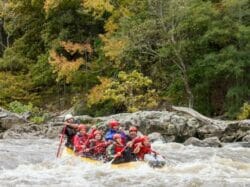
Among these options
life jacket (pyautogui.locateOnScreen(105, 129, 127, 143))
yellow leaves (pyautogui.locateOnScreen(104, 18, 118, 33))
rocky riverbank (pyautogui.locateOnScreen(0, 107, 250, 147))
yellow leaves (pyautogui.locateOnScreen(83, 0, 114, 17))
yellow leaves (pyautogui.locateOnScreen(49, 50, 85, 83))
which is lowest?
rocky riverbank (pyautogui.locateOnScreen(0, 107, 250, 147))

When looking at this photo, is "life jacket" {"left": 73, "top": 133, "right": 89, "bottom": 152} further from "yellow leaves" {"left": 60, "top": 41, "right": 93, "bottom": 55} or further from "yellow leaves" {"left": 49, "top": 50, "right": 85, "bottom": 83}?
"yellow leaves" {"left": 60, "top": 41, "right": 93, "bottom": 55}

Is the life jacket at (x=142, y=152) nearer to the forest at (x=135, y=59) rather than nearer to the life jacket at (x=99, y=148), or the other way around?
the life jacket at (x=99, y=148)

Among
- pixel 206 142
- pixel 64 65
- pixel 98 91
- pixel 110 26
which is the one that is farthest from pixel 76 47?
pixel 206 142

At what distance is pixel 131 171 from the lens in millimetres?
16047

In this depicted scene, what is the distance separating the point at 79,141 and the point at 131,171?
Result: 10.6 ft

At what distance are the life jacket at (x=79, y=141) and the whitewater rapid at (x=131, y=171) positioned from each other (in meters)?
0.45

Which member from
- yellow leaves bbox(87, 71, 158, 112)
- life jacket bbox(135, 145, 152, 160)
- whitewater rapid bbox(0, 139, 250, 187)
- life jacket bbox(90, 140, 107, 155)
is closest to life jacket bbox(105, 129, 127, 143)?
life jacket bbox(90, 140, 107, 155)

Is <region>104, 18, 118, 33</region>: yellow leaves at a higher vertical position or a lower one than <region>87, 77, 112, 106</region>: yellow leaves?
higher

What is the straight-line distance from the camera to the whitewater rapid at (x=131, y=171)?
14.7m

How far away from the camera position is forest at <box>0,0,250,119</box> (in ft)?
96.1

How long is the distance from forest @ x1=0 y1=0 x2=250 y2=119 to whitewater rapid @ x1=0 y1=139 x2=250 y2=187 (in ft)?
30.7

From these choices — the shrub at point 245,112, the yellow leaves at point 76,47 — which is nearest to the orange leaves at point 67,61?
the yellow leaves at point 76,47

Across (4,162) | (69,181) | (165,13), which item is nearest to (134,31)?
(165,13)

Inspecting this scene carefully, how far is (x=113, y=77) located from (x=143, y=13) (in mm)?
3781
